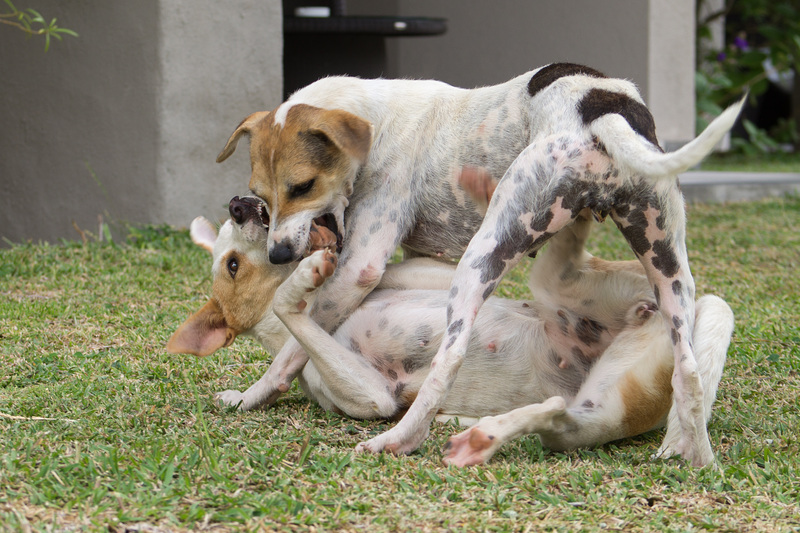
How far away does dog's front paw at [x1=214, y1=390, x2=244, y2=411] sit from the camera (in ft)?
11.3

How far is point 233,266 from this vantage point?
12.1ft

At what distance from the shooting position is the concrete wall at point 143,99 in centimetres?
673

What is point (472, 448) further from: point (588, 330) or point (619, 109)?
point (619, 109)

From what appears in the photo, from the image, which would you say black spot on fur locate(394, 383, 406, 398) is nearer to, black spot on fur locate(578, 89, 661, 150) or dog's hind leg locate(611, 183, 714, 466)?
dog's hind leg locate(611, 183, 714, 466)

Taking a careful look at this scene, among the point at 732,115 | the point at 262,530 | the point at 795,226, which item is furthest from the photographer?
the point at 795,226

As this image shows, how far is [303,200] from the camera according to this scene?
353 cm

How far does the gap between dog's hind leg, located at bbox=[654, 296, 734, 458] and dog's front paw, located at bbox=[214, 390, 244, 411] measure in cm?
148

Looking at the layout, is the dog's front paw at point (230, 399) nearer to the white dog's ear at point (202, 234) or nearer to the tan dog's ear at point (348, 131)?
the white dog's ear at point (202, 234)

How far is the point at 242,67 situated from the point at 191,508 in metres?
5.18

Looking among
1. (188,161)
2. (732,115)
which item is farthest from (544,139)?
(188,161)

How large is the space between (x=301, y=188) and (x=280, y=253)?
0.89 feet

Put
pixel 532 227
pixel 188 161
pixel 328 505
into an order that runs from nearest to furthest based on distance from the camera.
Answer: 1. pixel 328 505
2. pixel 532 227
3. pixel 188 161

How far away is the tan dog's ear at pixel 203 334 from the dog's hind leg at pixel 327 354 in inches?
15.1

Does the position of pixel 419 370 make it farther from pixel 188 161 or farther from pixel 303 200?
pixel 188 161
